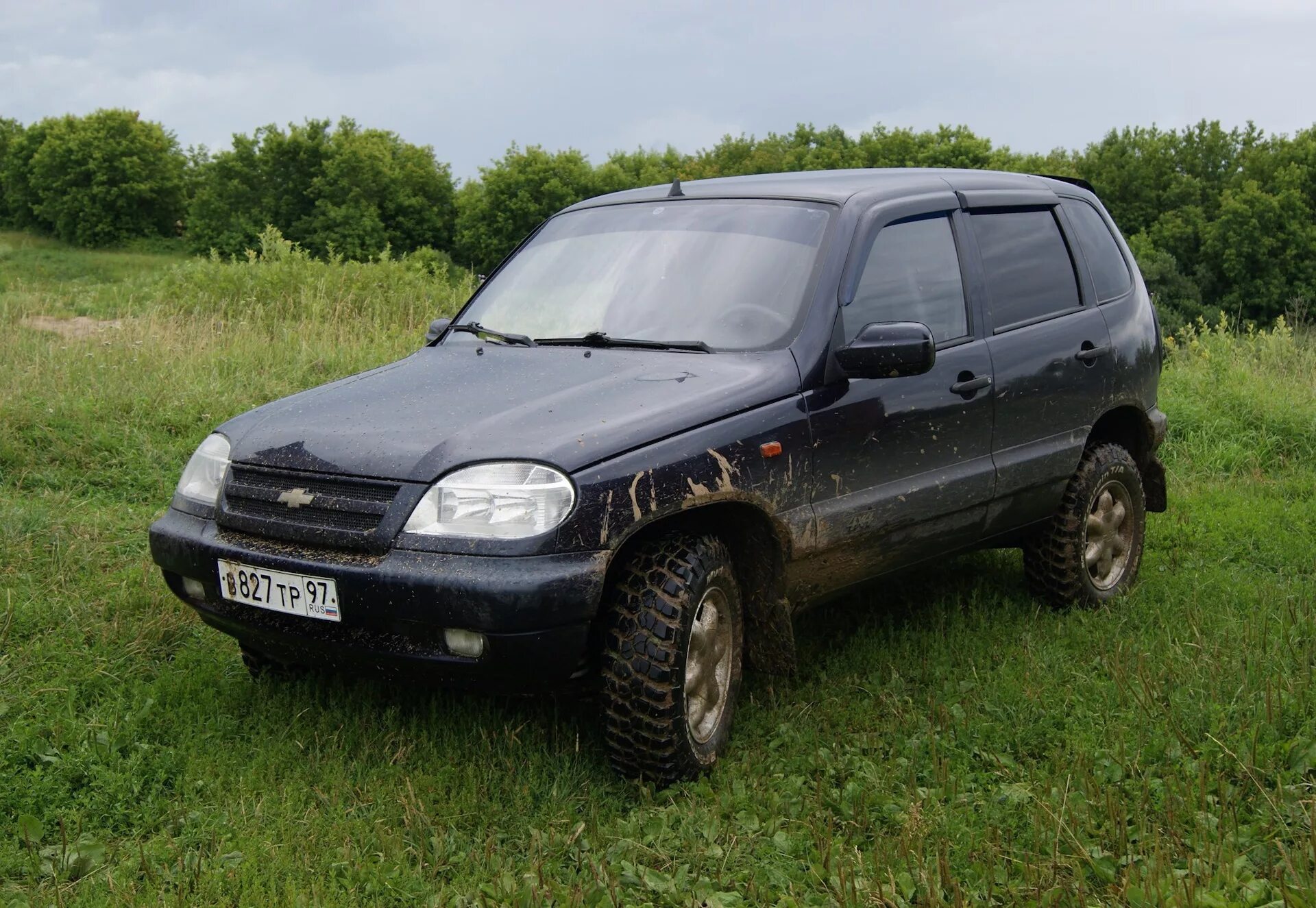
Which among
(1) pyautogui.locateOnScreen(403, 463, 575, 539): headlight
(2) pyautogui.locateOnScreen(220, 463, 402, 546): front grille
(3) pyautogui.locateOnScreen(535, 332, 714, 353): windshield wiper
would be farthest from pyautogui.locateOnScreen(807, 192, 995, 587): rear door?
(2) pyautogui.locateOnScreen(220, 463, 402, 546): front grille

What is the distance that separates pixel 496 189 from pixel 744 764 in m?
61.4

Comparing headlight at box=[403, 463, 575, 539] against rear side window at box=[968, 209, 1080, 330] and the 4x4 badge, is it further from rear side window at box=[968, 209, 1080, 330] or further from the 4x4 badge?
rear side window at box=[968, 209, 1080, 330]

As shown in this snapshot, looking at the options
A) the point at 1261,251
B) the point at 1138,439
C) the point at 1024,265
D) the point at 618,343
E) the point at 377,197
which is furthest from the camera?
the point at 377,197

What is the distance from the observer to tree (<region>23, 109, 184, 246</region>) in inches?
2635

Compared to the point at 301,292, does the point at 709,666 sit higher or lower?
lower

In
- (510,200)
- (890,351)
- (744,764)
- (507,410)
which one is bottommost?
(744,764)

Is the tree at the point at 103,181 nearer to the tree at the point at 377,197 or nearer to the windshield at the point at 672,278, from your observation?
the tree at the point at 377,197

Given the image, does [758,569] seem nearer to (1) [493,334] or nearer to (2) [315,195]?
(1) [493,334]

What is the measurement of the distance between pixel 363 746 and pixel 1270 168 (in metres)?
62.1

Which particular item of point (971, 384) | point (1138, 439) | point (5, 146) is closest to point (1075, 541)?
point (1138, 439)

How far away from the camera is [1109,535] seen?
5645 millimetres

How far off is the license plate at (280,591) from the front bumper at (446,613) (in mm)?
22

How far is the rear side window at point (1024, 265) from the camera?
4969 millimetres

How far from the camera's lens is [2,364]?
8523 millimetres
